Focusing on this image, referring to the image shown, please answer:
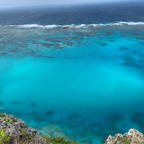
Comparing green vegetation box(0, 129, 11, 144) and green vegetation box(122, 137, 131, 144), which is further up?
green vegetation box(0, 129, 11, 144)

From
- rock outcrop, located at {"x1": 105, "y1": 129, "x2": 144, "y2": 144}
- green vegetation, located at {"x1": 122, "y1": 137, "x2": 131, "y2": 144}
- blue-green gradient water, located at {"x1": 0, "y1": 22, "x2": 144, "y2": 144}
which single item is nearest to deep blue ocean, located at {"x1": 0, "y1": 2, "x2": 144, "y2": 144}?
blue-green gradient water, located at {"x1": 0, "y1": 22, "x2": 144, "y2": 144}

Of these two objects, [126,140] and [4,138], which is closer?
[4,138]

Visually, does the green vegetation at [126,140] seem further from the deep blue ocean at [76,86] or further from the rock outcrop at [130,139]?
the deep blue ocean at [76,86]

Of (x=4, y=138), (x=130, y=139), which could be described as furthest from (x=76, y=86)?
(x=4, y=138)

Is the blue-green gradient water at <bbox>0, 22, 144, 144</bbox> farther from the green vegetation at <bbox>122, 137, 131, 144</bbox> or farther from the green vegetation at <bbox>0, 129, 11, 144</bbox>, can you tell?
the green vegetation at <bbox>0, 129, 11, 144</bbox>

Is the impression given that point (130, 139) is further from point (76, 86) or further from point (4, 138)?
point (76, 86)

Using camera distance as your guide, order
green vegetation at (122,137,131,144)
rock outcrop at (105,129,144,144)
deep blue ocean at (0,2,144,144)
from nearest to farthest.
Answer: rock outcrop at (105,129,144,144)
green vegetation at (122,137,131,144)
deep blue ocean at (0,2,144,144)

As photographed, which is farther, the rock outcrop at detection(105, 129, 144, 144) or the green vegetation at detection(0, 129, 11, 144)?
the rock outcrop at detection(105, 129, 144, 144)

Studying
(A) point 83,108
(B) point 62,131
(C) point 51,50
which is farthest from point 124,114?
(C) point 51,50

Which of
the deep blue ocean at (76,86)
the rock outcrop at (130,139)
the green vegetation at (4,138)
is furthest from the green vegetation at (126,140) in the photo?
the green vegetation at (4,138)
